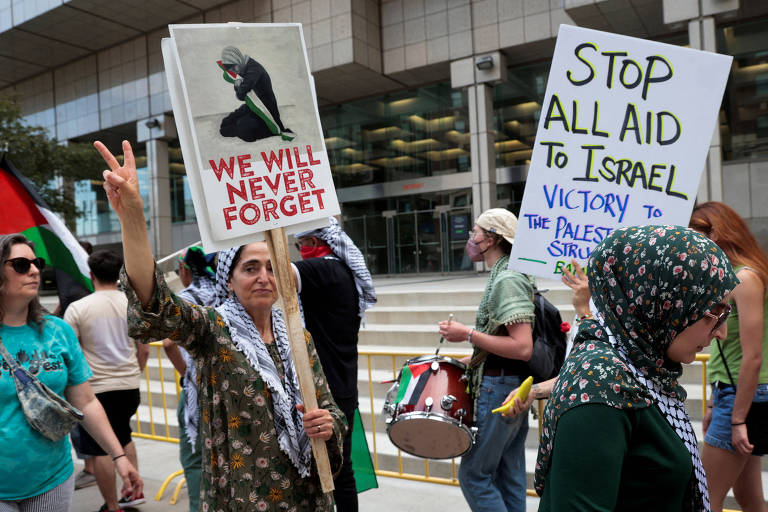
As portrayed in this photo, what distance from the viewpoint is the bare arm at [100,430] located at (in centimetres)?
295

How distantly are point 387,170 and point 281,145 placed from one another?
1727 cm

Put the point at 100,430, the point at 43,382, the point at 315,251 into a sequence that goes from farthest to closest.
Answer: the point at 315,251 < the point at 100,430 < the point at 43,382

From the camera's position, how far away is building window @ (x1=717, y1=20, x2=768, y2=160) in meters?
13.8

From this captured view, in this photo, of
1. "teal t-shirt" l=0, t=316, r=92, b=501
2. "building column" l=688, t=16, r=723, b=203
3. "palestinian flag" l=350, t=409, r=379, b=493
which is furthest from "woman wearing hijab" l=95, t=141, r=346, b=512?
"building column" l=688, t=16, r=723, b=203

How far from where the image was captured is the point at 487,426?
3.24m

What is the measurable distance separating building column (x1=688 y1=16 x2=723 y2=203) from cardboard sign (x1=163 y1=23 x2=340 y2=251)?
11.7m

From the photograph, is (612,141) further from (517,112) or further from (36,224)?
(517,112)

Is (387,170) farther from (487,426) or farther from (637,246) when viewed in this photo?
(637,246)

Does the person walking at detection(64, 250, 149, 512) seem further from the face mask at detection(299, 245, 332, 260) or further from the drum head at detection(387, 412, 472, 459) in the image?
the drum head at detection(387, 412, 472, 459)

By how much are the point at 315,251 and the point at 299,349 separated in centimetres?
130

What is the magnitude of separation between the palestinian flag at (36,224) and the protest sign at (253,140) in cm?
316

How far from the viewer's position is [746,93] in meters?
14.1

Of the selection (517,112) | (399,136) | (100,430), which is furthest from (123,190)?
(399,136)

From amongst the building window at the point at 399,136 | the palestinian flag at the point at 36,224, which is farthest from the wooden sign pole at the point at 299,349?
the building window at the point at 399,136
